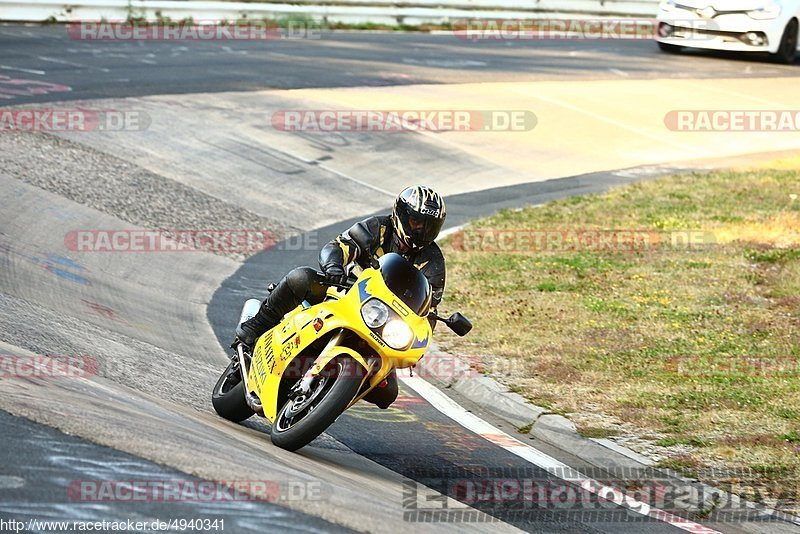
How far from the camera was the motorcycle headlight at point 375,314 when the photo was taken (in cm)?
686

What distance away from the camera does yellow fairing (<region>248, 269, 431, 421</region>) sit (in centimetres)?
689

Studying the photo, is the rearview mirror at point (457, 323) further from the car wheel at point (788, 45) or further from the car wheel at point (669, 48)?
the car wheel at point (669, 48)

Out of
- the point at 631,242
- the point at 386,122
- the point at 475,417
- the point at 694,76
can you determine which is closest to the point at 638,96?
the point at 694,76

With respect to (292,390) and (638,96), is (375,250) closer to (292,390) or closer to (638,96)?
(292,390)

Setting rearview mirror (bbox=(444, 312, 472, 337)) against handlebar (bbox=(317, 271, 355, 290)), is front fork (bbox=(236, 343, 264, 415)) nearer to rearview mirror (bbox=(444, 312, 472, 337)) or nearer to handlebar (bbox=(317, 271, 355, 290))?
handlebar (bbox=(317, 271, 355, 290))

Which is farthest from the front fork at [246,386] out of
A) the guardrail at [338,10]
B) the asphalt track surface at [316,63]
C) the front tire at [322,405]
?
the guardrail at [338,10]

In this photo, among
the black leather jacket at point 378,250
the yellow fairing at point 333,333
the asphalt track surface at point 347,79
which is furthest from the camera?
the black leather jacket at point 378,250

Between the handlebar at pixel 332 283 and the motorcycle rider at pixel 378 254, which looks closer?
the handlebar at pixel 332 283

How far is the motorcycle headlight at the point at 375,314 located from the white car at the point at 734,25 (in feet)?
69.1

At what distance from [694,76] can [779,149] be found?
15.5 ft

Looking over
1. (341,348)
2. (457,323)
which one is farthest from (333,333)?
(457,323)

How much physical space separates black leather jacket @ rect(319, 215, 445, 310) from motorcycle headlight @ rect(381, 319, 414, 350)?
604 millimetres

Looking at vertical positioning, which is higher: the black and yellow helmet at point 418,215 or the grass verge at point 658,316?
the black and yellow helmet at point 418,215

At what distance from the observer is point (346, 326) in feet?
22.7
